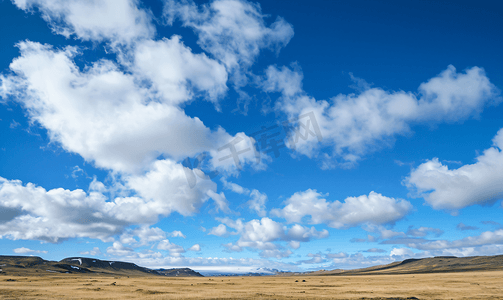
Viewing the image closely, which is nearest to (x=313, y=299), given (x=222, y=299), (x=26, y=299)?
(x=222, y=299)

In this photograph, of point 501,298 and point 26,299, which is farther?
point 501,298

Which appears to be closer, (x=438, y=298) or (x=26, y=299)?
(x=26, y=299)

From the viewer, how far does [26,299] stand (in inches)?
1401

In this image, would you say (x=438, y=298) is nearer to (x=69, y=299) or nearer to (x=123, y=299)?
(x=123, y=299)

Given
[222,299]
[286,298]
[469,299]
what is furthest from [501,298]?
[222,299]

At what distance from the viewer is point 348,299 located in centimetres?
3781

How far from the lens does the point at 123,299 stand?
37031 millimetres

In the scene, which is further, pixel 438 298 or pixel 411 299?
pixel 438 298

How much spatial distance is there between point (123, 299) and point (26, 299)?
474 inches

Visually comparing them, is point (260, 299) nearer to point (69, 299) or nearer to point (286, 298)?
point (286, 298)

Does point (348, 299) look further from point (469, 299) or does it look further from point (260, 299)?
point (469, 299)

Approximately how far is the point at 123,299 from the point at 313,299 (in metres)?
25.9

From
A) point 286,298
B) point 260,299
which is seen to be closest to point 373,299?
point 286,298

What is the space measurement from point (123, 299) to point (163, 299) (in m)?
5.46
